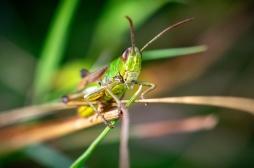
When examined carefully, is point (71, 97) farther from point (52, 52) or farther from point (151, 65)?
point (151, 65)

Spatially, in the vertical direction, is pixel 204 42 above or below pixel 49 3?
below

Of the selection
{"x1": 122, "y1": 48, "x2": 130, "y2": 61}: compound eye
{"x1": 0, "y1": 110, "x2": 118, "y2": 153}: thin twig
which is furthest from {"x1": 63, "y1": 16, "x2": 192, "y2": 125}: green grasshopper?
{"x1": 0, "y1": 110, "x2": 118, "y2": 153}: thin twig

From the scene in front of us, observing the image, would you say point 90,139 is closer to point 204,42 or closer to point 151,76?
point 151,76

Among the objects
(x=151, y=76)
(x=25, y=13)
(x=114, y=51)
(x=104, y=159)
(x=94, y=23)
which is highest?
(x=25, y=13)

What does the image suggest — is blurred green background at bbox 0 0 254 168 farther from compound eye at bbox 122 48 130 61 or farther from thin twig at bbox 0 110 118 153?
compound eye at bbox 122 48 130 61

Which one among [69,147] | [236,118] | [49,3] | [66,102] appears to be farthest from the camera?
[49,3]

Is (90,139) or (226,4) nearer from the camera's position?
(90,139)

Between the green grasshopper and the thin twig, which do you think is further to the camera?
the thin twig

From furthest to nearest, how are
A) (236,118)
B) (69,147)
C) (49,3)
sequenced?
(49,3)
(236,118)
(69,147)

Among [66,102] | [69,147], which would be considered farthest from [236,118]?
[66,102]
